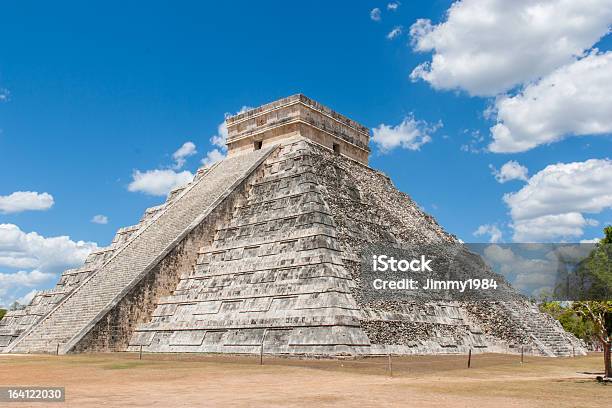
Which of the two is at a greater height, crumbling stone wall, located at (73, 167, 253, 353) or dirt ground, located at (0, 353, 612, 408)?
crumbling stone wall, located at (73, 167, 253, 353)

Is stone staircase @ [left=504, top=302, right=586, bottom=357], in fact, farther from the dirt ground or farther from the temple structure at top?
the temple structure at top

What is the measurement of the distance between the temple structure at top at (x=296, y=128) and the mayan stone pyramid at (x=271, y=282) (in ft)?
0.23

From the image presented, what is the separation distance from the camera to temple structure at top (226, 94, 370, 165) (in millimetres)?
26062

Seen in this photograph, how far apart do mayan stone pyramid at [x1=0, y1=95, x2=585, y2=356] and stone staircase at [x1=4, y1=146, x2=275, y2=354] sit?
0.22 feet

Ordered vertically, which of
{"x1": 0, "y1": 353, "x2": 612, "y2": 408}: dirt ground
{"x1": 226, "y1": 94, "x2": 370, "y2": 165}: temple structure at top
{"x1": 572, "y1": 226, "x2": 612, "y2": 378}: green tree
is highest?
{"x1": 226, "y1": 94, "x2": 370, "y2": 165}: temple structure at top

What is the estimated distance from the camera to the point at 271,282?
17969mm

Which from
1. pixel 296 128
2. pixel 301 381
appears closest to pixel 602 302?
pixel 301 381

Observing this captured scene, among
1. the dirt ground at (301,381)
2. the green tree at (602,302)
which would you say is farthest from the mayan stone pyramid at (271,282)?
the green tree at (602,302)

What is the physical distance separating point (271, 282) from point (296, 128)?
32.0 ft

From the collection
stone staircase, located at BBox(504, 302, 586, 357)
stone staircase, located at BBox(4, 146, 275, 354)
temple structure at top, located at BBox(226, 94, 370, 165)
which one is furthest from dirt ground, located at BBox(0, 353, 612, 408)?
temple structure at top, located at BBox(226, 94, 370, 165)

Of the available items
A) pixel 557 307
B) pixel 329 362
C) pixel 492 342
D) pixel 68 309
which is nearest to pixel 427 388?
pixel 329 362

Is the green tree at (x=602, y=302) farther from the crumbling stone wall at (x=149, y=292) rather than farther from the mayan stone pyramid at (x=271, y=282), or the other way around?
the crumbling stone wall at (x=149, y=292)

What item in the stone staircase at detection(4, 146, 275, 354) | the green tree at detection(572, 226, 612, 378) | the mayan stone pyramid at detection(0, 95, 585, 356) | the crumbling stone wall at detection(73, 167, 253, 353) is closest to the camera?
the green tree at detection(572, 226, 612, 378)

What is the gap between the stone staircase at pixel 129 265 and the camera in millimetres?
18656
